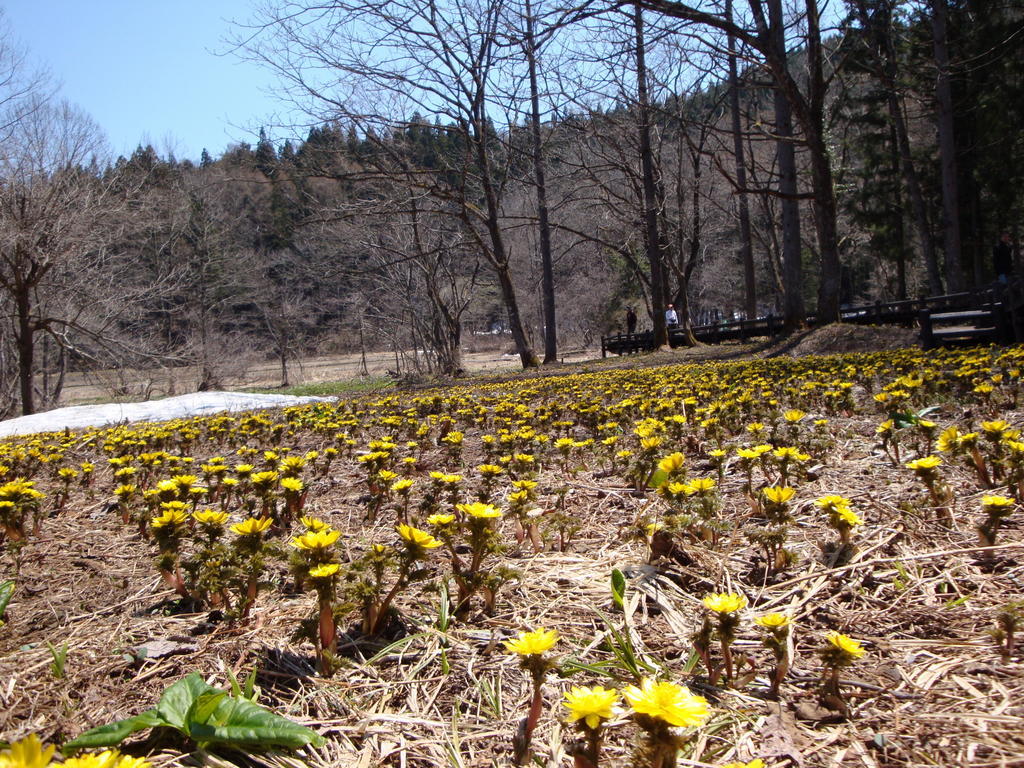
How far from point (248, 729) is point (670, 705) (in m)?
0.80

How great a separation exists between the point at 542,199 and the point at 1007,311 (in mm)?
13747

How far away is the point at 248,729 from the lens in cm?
121

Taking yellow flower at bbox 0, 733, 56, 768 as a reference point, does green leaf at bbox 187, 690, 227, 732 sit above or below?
below

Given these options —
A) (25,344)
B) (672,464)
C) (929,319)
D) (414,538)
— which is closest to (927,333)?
(929,319)

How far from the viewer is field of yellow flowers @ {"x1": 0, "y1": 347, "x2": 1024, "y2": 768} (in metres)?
1.24

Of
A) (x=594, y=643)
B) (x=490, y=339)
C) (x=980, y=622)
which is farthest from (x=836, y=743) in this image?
(x=490, y=339)

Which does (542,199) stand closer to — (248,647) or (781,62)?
(781,62)

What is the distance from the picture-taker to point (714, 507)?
85.0 inches

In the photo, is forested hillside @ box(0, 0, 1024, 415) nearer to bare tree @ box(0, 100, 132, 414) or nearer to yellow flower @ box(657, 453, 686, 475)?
bare tree @ box(0, 100, 132, 414)

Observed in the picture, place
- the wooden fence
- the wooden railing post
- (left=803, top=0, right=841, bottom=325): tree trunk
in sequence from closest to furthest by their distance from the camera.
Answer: the wooden fence → the wooden railing post → (left=803, top=0, right=841, bottom=325): tree trunk

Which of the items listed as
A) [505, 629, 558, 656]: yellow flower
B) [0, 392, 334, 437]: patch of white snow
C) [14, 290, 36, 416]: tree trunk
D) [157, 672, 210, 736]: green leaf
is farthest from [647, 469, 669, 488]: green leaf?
[14, 290, 36, 416]: tree trunk

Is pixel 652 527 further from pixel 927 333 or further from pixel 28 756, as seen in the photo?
pixel 927 333

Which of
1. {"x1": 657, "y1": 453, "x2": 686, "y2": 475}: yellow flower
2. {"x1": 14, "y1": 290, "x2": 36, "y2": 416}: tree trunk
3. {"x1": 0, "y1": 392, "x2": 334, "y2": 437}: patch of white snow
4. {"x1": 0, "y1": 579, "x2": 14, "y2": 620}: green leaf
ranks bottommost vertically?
{"x1": 0, "y1": 579, "x2": 14, "y2": 620}: green leaf

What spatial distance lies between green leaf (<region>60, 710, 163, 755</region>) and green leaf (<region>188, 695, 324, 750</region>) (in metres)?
0.08
